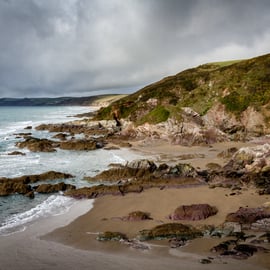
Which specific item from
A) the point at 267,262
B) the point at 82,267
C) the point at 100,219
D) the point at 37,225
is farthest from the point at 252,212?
the point at 37,225

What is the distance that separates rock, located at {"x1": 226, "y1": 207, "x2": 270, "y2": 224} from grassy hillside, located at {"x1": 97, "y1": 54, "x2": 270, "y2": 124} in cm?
3104

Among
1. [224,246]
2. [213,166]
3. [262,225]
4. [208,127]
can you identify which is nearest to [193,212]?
[262,225]

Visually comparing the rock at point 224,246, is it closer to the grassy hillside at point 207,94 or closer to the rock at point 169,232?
the rock at point 169,232

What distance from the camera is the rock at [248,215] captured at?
14.9 m

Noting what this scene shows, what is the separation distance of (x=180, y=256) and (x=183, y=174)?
11.7 m

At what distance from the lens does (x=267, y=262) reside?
36.6 ft

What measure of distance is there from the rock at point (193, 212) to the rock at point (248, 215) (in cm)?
102

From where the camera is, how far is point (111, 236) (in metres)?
13.8

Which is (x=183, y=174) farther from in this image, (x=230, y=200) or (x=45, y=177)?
(x=45, y=177)

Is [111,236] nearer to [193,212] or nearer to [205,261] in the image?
[205,261]

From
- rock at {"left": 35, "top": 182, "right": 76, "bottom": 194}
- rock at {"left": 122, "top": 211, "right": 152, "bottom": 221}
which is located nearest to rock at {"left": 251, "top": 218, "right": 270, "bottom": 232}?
rock at {"left": 122, "top": 211, "right": 152, "bottom": 221}

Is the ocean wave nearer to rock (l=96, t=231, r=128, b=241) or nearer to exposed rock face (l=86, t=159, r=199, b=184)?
rock (l=96, t=231, r=128, b=241)

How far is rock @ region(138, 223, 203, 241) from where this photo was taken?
13.6 meters

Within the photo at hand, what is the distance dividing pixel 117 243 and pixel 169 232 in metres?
2.18
